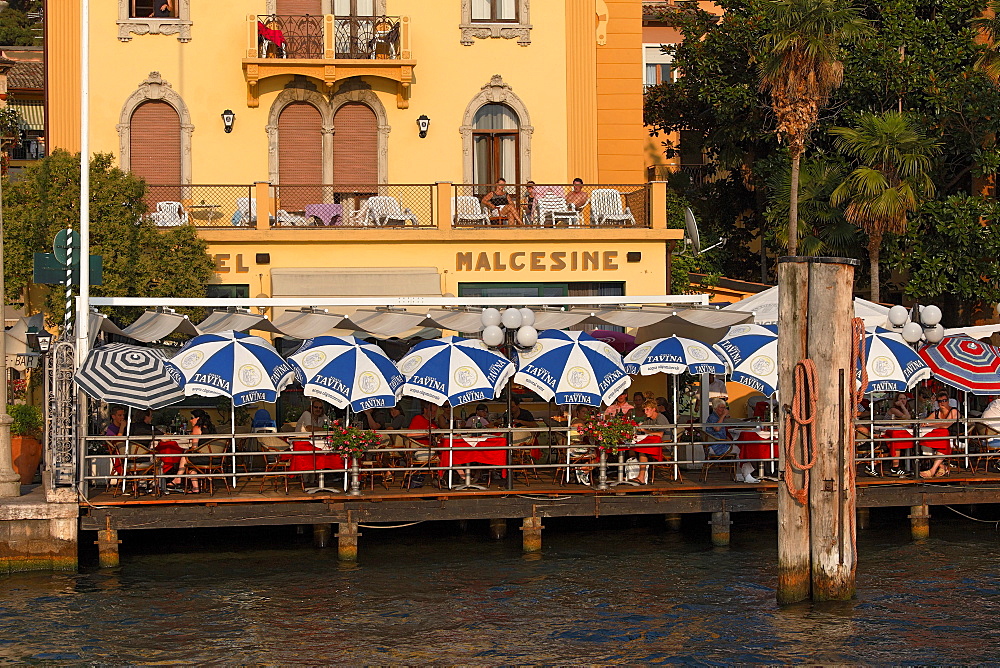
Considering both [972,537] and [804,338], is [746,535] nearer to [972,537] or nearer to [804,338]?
[972,537]

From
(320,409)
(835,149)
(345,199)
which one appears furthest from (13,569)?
(835,149)

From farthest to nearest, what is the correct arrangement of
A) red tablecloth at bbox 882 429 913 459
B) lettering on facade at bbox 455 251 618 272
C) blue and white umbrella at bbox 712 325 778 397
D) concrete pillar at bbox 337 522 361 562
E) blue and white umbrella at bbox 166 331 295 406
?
lettering on facade at bbox 455 251 618 272 → red tablecloth at bbox 882 429 913 459 → blue and white umbrella at bbox 712 325 778 397 → concrete pillar at bbox 337 522 361 562 → blue and white umbrella at bbox 166 331 295 406

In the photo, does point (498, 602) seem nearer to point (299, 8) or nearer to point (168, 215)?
point (168, 215)

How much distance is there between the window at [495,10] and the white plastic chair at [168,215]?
756 centimetres

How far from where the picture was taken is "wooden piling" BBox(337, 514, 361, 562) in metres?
19.7

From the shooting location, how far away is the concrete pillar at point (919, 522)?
21.3 metres

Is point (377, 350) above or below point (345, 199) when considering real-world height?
below

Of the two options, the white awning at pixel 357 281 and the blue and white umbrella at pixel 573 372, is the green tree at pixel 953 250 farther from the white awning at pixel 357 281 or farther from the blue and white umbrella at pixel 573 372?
the blue and white umbrella at pixel 573 372

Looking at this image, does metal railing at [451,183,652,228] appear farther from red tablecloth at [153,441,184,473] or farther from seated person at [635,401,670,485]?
red tablecloth at [153,441,184,473]

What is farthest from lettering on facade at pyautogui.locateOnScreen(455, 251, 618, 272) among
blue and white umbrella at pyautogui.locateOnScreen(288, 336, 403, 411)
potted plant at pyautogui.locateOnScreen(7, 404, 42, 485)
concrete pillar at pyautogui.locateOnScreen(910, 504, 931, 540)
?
potted plant at pyautogui.locateOnScreen(7, 404, 42, 485)

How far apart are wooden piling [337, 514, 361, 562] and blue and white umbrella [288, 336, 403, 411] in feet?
5.58

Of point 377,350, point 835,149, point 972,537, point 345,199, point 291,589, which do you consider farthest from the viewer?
point 835,149

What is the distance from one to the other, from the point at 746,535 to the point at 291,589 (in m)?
7.52

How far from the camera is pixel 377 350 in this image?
20078 millimetres
